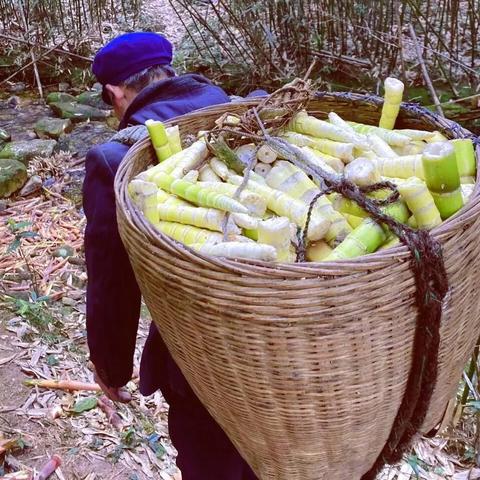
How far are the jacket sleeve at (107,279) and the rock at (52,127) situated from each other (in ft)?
11.5

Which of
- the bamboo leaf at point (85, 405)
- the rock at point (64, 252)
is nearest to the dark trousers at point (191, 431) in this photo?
the bamboo leaf at point (85, 405)

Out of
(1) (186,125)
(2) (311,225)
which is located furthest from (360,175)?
(1) (186,125)

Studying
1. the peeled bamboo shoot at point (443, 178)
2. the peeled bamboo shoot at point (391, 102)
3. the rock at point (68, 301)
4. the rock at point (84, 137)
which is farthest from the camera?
the rock at point (84, 137)

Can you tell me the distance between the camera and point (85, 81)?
5.70 meters

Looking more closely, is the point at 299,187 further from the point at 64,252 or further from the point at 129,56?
the point at 64,252

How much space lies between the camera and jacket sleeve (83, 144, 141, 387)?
1.45 metres

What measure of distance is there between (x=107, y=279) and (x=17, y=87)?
469cm

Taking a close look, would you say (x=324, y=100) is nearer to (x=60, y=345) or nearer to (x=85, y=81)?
(x=60, y=345)

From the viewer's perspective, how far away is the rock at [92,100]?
5355 millimetres

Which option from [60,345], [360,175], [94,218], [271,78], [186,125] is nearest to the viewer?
[360,175]

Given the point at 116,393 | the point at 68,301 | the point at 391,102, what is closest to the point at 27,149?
the point at 68,301

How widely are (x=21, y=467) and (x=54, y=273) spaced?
4.26 feet

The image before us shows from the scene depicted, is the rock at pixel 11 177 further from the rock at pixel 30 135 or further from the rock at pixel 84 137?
the rock at pixel 30 135

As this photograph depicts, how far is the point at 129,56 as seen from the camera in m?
1.72
